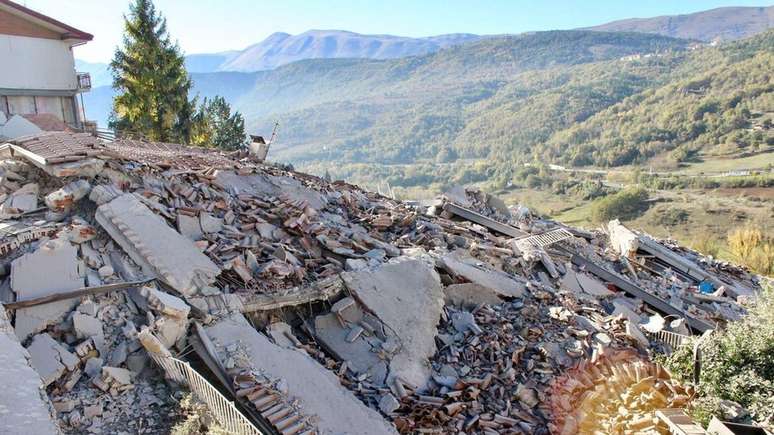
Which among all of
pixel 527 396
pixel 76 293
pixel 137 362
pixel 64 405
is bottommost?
pixel 527 396

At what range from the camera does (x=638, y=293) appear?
43.5 feet

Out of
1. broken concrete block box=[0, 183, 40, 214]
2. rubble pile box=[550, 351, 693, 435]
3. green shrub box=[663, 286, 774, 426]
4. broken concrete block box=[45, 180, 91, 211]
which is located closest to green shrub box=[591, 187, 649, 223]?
green shrub box=[663, 286, 774, 426]

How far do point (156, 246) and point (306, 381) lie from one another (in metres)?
2.93

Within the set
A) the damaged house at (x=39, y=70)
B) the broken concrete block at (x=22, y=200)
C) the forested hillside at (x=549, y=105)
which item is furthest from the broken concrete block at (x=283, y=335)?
the forested hillside at (x=549, y=105)

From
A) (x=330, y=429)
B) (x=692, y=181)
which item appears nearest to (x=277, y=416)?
(x=330, y=429)

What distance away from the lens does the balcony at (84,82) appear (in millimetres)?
20219

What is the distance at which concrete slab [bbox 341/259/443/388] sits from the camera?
756 centimetres

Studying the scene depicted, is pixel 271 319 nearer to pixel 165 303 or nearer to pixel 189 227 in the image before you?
pixel 165 303

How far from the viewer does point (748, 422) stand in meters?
7.30

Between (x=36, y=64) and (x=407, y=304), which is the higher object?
(x=36, y=64)

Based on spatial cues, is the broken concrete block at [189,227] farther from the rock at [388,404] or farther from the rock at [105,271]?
the rock at [388,404]

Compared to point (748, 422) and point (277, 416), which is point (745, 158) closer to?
point (748, 422)

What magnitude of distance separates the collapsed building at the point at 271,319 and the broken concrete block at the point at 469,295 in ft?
0.08

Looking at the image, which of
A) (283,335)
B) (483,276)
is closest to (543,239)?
(483,276)
